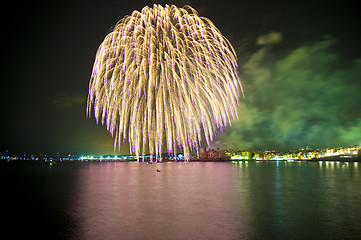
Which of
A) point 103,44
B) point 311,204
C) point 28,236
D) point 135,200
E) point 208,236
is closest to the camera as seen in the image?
point 208,236

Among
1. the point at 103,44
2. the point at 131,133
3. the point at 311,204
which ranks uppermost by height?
the point at 103,44

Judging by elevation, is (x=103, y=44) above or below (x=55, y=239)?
above

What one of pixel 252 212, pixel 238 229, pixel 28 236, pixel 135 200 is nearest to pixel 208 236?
pixel 238 229

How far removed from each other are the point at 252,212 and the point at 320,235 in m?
4.48

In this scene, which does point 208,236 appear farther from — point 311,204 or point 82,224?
point 311,204

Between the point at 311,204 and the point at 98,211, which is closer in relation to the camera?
the point at 98,211

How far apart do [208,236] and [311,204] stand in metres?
10.8

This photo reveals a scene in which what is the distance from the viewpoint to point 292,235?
10633mm

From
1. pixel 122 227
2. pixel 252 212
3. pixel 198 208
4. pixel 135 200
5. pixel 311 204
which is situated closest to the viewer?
pixel 122 227

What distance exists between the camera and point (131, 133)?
→ 29.8 m

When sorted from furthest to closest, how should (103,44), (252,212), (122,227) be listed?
1. (103,44)
2. (252,212)
3. (122,227)

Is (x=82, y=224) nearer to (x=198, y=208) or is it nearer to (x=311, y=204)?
(x=198, y=208)

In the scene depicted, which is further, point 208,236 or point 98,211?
point 98,211

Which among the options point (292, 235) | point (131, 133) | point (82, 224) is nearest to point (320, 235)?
point (292, 235)
